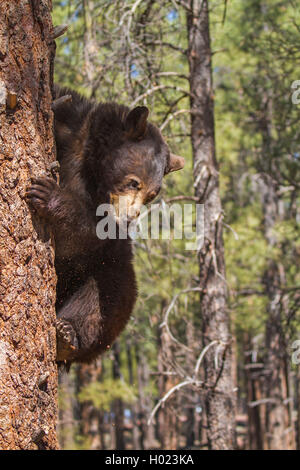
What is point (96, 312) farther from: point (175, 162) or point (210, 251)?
point (210, 251)

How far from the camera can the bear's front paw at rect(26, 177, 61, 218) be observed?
272cm

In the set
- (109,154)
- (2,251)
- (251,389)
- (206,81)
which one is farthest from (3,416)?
(251,389)

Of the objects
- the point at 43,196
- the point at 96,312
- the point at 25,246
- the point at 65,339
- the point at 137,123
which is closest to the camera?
the point at 25,246

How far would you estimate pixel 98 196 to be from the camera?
384 centimetres

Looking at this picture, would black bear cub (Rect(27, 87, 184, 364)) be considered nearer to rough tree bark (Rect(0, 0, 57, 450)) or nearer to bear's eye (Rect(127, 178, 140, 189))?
bear's eye (Rect(127, 178, 140, 189))

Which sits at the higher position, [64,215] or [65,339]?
[64,215]

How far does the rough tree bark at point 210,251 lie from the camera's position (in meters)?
6.09

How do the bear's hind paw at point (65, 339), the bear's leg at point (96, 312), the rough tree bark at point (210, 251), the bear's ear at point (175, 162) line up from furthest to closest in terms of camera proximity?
the rough tree bark at point (210, 251)
the bear's ear at point (175, 162)
the bear's leg at point (96, 312)
the bear's hind paw at point (65, 339)

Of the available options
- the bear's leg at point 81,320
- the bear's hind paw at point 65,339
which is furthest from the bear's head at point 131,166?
the bear's hind paw at point 65,339

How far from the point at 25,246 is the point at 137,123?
1.71m

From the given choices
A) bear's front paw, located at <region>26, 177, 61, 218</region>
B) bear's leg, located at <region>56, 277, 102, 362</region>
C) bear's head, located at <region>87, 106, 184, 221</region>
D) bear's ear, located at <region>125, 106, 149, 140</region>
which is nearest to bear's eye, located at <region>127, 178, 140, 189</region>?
bear's head, located at <region>87, 106, 184, 221</region>

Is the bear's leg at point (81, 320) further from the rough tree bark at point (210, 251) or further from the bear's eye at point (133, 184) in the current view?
the rough tree bark at point (210, 251)

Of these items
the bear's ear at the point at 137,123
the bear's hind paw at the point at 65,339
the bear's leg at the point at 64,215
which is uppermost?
the bear's ear at the point at 137,123

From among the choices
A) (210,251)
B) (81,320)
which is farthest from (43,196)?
(210,251)
